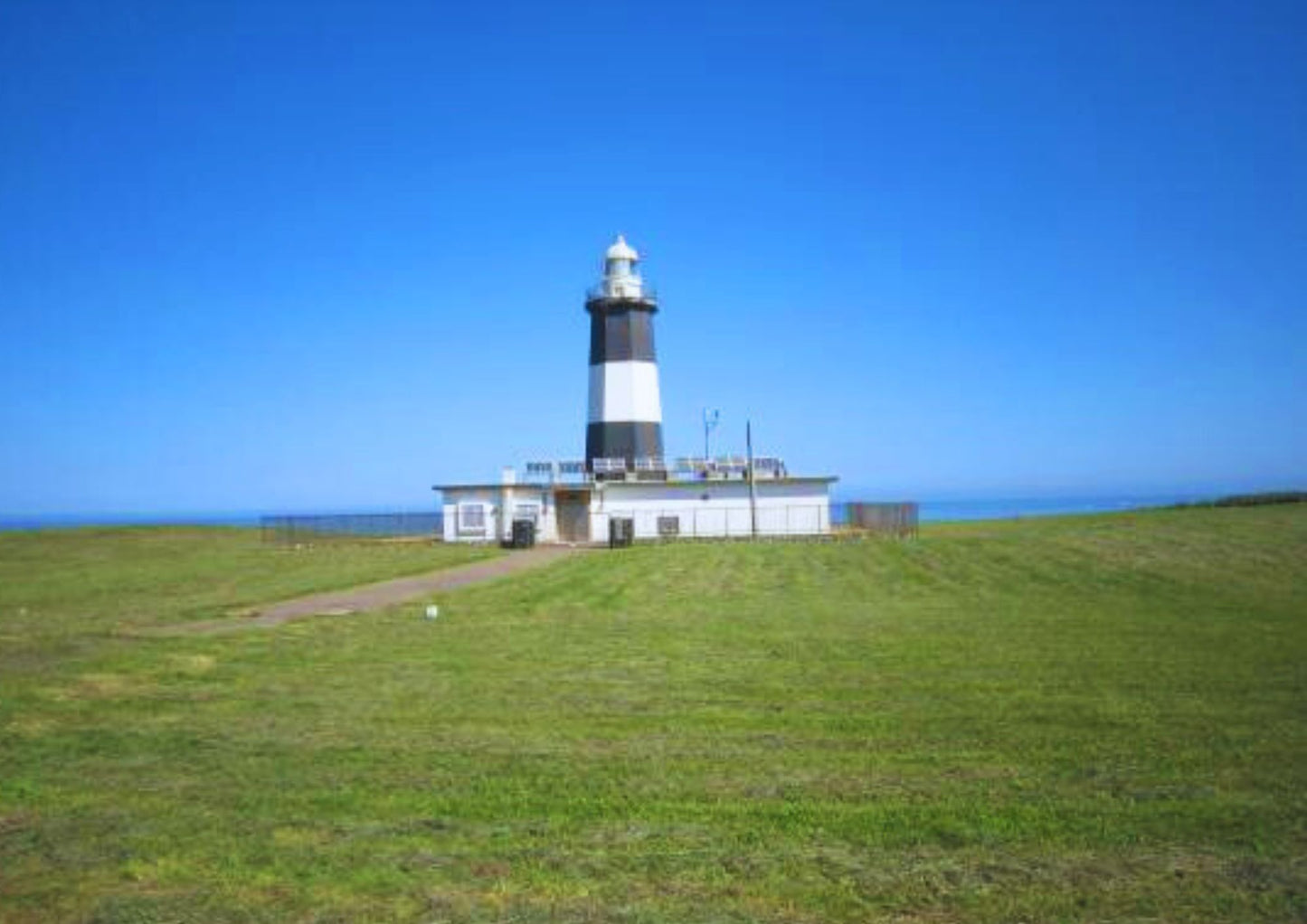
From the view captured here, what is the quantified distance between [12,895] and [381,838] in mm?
1795

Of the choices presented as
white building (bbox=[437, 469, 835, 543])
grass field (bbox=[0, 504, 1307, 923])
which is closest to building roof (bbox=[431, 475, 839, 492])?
white building (bbox=[437, 469, 835, 543])

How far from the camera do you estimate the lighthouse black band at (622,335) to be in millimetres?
43938

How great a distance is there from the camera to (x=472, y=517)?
40625 mm

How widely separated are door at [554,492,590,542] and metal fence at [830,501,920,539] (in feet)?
34.6

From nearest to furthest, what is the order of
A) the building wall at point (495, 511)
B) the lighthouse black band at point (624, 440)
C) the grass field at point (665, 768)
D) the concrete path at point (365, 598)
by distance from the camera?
the grass field at point (665, 768) < the concrete path at point (365, 598) < the building wall at point (495, 511) < the lighthouse black band at point (624, 440)

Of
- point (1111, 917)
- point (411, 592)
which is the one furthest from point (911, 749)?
point (411, 592)

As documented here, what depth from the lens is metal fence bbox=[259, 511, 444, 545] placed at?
142 feet

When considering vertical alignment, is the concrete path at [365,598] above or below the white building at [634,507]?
below

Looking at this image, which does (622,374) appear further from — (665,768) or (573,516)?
(665,768)

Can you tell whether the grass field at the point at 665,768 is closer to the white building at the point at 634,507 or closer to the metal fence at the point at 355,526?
the white building at the point at 634,507

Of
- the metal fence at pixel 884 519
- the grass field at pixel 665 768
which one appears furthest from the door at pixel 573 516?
the grass field at pixel 665 768

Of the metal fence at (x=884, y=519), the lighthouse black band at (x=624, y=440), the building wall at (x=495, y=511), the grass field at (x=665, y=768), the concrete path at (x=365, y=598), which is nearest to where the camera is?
the grass field at (x=665, y=768)

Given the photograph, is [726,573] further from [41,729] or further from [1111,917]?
[1111,917]

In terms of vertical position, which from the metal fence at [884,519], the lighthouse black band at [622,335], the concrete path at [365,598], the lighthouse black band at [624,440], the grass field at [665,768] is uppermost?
the lighthouse black band at [622,335]
